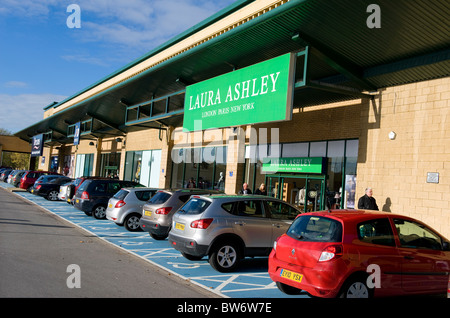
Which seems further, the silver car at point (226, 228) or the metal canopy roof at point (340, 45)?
the metal canopy roof at point (340, 45)

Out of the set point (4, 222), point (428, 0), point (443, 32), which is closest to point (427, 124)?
point (443, 32)

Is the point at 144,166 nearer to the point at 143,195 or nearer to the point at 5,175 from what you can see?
the point at 143,195

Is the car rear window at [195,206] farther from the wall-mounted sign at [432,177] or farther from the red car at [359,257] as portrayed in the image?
the wall-mounted sign at [432,177]

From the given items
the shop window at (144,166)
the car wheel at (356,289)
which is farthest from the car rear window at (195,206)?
the shop window at (144,166)

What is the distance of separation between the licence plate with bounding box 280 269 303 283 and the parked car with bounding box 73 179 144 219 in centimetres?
1129

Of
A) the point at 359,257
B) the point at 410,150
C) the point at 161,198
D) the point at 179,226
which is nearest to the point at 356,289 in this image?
the point at 359,257

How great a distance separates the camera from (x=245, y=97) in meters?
13.2

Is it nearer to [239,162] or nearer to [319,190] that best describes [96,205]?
[239,162]

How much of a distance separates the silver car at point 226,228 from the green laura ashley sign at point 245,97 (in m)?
3.38

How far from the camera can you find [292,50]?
12500 mm

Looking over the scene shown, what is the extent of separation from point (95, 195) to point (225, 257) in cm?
911

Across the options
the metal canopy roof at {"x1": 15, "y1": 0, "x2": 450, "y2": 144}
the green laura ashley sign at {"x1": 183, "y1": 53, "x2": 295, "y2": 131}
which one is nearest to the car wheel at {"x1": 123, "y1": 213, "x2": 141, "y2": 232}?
the green laura ashley sign at {"x1": 183, "y1": 53, "x2": 295, "y2": 131}

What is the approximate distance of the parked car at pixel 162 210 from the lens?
10.9m
